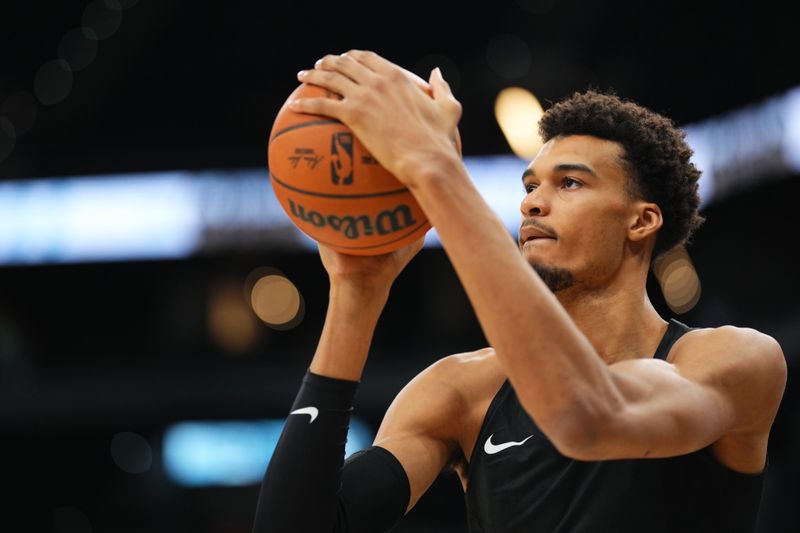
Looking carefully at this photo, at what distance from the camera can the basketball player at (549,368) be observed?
6.63 feet

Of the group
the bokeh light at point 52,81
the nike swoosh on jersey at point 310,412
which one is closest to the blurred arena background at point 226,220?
the bokeh light at point 52,81

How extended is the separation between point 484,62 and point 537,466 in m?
11.7

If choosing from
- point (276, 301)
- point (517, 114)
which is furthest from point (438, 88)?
point (276, 301)

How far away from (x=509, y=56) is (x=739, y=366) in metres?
A: 11.7

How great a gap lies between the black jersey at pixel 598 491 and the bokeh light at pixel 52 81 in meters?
12.2

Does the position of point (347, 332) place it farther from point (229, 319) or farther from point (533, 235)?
point (229, 319)

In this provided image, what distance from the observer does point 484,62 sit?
13.9 meters

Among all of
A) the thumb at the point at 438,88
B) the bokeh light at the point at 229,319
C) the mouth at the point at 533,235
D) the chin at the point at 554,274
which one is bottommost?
the chin at the point at 554,274

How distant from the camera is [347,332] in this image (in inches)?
104

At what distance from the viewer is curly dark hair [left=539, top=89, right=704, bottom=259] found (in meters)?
3.12

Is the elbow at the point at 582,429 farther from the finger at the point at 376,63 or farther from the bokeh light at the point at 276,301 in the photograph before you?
the bokeh light at the point at 276,301

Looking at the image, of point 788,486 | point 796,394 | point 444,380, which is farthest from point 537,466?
point 796,394

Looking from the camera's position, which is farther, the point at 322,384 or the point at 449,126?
the point at 322,384

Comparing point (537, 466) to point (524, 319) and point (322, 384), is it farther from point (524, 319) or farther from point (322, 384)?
point (524, 319)
